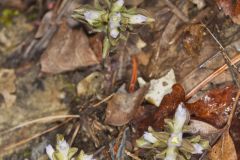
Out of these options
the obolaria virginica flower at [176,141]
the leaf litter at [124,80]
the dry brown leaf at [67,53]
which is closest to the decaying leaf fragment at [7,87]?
the leaf litter at [124,80]

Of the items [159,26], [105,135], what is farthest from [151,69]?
[105,135]

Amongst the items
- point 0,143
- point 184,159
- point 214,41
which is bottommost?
point 0,143

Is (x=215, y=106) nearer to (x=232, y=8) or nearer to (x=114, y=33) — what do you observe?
(x=232, y=8)

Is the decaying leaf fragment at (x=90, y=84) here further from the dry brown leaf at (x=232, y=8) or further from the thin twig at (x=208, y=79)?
the dry brown leaf at (x=232, y=8)

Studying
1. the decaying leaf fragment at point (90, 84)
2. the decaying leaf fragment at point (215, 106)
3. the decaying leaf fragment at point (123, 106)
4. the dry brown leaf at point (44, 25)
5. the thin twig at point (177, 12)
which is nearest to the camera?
the decaying leaf fragment at point (215, 106)

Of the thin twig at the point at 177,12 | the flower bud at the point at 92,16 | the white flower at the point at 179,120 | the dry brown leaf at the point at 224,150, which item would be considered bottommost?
the dry brown leaf at the point at 224,150

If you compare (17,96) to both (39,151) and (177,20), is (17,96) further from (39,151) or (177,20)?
(177,20)

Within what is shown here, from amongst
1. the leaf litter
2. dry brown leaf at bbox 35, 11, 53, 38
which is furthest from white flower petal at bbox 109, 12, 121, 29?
dry brown leaf at bbox 35, 11, 53, 38
